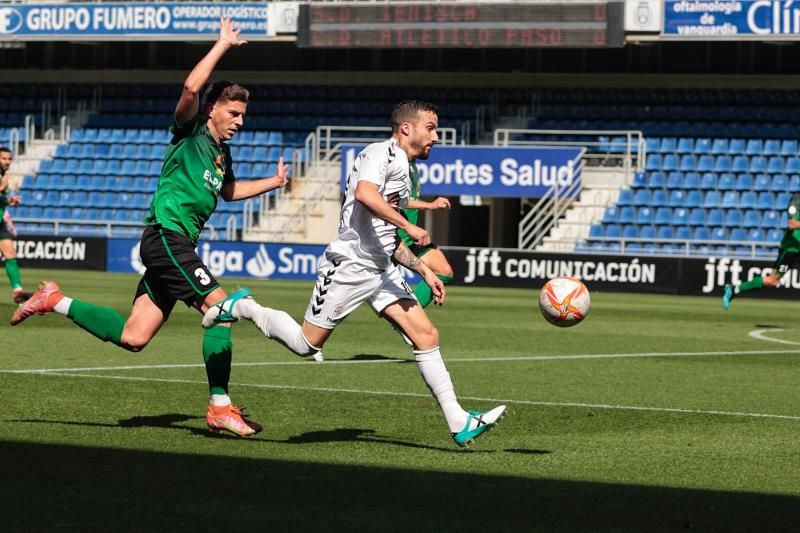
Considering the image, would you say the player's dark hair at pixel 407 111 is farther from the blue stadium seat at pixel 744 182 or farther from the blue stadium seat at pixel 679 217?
the blue stadium seat at pixel 744 182

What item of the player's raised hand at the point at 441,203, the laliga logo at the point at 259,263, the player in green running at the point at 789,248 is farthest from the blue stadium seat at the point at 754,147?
the player's raised hand at the point at 441,203

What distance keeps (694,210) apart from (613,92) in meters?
4.60

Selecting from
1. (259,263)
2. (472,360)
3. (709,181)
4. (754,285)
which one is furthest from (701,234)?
(472,360)

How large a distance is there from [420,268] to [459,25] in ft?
87.3

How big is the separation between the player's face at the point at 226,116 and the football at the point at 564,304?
2.44 m

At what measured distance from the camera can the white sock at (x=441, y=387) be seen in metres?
7.50

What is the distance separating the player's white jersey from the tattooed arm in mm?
49

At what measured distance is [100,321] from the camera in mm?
8266

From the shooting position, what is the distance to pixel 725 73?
34.5m

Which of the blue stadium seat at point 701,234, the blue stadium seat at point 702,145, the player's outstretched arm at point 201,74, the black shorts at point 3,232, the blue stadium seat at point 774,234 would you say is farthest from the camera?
the blue stadium seat at point 702,145

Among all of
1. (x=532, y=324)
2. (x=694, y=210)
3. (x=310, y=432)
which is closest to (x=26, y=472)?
(x=310, y=432)

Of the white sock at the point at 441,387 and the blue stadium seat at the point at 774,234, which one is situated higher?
the blue stadium seat at the point at 774,234

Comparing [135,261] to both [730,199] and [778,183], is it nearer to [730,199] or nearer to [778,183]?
[730,199]

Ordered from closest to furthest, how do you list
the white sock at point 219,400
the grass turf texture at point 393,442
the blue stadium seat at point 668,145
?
the grass turf texture at point 393,442 → the white sock at point 219,400 → the blue stadium seat at point 668,145
